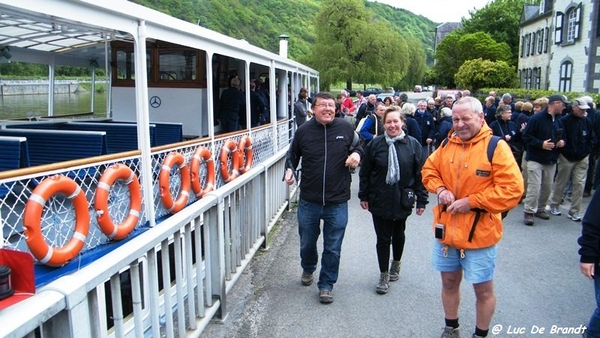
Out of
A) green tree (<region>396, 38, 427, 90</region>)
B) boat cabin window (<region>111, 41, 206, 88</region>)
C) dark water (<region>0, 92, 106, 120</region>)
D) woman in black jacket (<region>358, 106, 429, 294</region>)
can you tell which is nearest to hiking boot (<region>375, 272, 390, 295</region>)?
woman in black jacket (<region>358, 106, 429, 294</region>)

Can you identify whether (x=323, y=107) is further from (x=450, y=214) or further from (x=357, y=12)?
(x=357, y=12)

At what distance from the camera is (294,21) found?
117125 millimetres

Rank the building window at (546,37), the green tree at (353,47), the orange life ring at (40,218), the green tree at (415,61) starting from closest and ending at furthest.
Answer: the orange life ring at (40,218), the building window at (546,37), the green tree at (353,47), the green tree at (415,61)

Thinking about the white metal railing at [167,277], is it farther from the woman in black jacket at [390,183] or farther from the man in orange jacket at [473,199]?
the man in orange jacket at [473,199]

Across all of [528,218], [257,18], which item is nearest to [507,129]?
[528,218]

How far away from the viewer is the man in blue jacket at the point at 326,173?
4.50 metres

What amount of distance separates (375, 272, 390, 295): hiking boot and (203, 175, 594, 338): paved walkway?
6 centimetres

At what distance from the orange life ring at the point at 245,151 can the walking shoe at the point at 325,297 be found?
421cm

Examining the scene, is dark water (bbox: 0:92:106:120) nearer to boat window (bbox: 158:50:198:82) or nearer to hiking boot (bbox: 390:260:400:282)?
boat window (bbox: 158:50:198:82)

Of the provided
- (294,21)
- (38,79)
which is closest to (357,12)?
(38,79)

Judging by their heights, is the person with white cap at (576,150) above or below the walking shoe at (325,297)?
above

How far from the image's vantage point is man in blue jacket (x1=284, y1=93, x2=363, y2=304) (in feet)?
14.8

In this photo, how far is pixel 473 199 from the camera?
10.8 feet

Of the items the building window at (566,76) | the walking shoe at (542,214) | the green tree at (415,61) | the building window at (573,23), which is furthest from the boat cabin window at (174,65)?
the green tree at (415,61)
